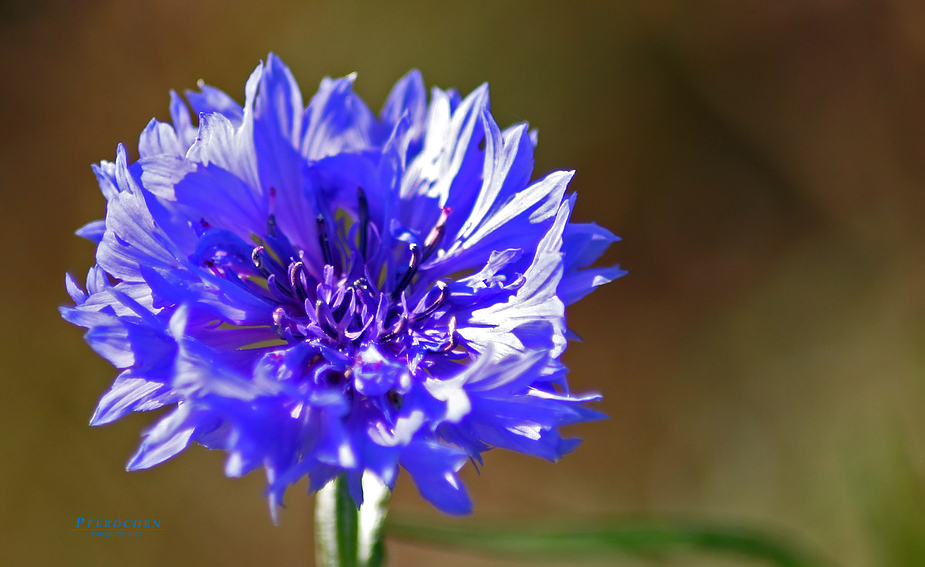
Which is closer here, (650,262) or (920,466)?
(920,466)

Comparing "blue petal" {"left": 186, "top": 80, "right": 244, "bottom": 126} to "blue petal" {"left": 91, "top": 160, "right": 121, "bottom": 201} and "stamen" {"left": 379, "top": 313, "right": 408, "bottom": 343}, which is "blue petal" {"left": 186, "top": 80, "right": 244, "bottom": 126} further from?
"stamen" {"left": 379, "top": 313, "right": 408, "bottom": 343}

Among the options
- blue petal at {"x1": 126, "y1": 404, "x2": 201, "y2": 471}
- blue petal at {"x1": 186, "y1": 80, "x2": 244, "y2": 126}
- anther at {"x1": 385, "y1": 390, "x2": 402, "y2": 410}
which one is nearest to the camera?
blue petal at {"x1": 126, "y1": 404, "x2": 201, "y2": 471}

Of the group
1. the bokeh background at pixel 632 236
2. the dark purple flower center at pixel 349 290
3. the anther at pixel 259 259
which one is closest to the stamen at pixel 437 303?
the dark purple flower center at pixel 349 290

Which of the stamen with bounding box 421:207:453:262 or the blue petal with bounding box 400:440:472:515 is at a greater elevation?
the stamen with bounding box 421:207:453:262

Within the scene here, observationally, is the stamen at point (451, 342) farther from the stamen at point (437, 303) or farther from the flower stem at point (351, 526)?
the flower stem at point (351, 526)

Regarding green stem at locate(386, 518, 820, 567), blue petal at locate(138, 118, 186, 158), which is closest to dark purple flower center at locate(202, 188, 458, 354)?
blue petal at locate(138, 118, 186, 158)

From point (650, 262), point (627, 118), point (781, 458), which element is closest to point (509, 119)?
point (627, 118)

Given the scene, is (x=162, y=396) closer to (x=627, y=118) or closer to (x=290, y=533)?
(x=290, y=533)
